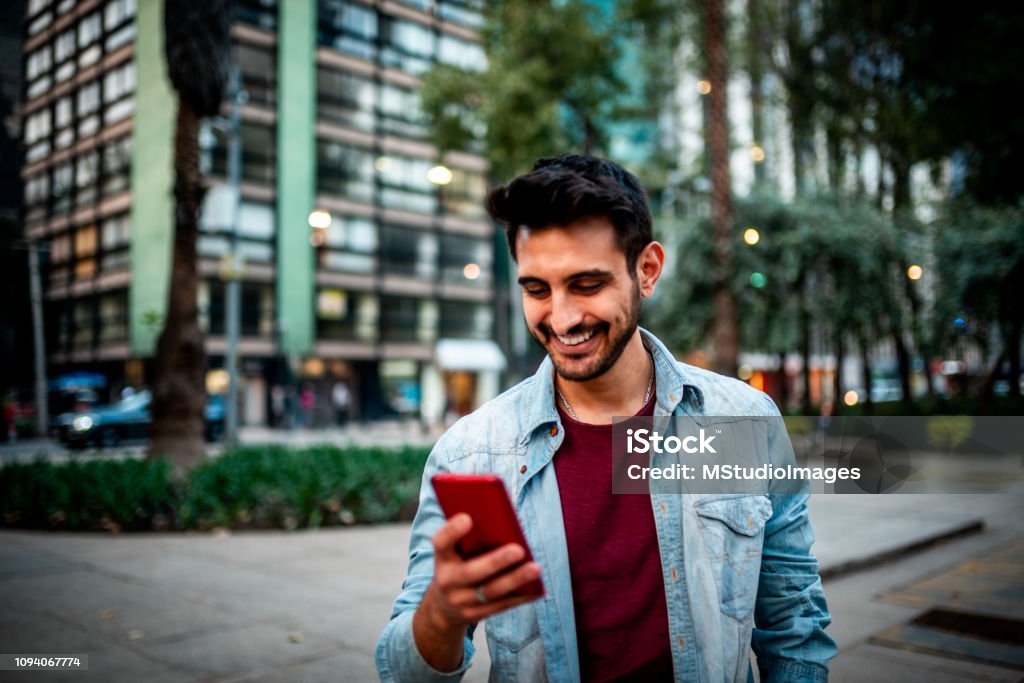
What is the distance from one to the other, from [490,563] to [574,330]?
73 centimetres

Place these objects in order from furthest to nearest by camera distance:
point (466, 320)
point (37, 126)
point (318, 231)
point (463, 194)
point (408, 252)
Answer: point (466, 320)
point (463, 194)
point (408, 252)
point (318, 231)
point (37, 126)

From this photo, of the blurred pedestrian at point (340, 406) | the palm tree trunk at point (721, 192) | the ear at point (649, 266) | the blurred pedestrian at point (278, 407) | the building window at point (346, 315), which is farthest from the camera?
the building window at point (346, 315)

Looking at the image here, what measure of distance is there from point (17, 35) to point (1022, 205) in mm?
17225

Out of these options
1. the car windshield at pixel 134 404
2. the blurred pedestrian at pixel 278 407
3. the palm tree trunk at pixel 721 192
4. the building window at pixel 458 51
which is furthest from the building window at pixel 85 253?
the palm tree trunk at pixel 721 192

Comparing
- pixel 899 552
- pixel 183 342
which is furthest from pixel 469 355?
pixel 899 552

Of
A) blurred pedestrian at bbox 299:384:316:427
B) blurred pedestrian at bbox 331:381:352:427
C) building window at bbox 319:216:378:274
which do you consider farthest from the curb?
building window at bbox 319:216:378:274

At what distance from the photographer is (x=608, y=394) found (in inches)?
79.4

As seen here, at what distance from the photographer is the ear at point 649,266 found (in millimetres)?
1978

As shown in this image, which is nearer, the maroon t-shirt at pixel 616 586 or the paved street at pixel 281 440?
the maroon t-shirt at pixel 616 586

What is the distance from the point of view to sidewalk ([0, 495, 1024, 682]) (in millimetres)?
4148

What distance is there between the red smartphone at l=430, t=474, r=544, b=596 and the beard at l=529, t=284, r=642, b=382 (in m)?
0.65

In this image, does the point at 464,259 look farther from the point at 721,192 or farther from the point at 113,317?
the point at 721,192

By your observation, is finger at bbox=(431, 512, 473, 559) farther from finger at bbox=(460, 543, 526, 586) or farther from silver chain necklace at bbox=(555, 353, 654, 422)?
silver chain necklace at bbox=(555, 353, 654, 422)

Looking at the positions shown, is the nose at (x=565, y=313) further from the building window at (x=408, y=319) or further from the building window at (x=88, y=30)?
the building window at (x=408, y=319)
